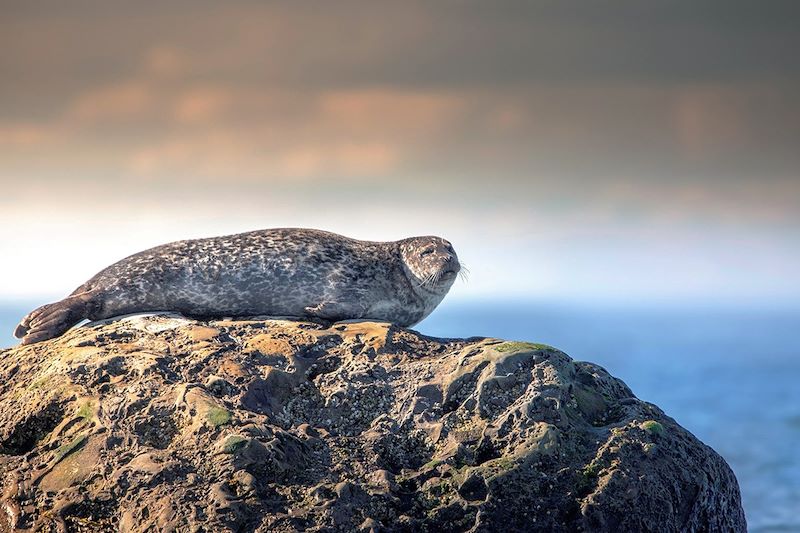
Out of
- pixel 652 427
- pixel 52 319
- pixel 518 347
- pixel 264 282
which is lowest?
pixel 652 427

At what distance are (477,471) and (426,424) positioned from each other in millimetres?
607

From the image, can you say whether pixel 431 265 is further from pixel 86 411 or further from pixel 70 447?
pixel 70 447

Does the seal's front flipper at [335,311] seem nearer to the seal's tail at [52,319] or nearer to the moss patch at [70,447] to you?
the seal's tail at [52,319]

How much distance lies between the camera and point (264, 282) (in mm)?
9367

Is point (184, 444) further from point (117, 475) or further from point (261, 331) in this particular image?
point (261, 331)

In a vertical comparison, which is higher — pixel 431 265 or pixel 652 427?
pixel 431 265

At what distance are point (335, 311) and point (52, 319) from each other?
2.58m

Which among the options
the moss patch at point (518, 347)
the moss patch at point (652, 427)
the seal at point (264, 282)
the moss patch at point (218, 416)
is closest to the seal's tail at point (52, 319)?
the seal at point (264, 282)

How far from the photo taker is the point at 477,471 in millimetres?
6535

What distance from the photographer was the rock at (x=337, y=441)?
633 cm

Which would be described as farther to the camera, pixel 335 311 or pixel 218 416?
pixel 335 311

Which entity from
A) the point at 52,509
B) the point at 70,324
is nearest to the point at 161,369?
the point at 52,509

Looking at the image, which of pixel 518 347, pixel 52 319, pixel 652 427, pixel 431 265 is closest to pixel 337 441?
pixel 518 347

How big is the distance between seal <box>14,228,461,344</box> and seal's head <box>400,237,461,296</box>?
0.01 m
